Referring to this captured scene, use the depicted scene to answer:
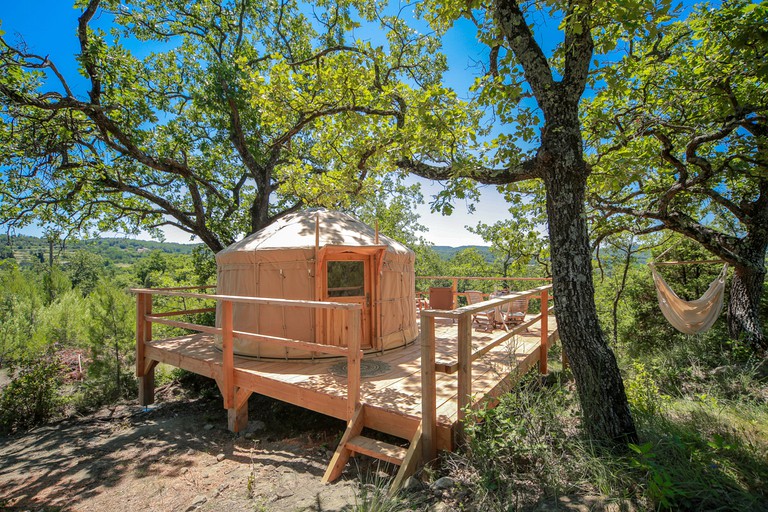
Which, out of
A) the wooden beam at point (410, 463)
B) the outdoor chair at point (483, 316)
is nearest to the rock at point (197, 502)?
the wooden beam at point (410, 463)

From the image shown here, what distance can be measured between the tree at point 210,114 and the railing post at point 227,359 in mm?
2568

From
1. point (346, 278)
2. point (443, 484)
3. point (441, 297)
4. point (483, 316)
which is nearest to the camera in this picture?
point (443, 484)

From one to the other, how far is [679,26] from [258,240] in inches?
278

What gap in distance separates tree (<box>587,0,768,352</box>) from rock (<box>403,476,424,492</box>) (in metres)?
3.01

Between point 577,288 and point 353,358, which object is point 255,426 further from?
point 577,288

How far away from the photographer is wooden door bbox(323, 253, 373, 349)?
5477 mm

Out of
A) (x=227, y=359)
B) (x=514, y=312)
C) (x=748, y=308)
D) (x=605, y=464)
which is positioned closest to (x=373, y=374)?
(x=227, y=359)

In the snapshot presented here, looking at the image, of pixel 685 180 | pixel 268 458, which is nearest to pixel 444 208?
pixel 268 458

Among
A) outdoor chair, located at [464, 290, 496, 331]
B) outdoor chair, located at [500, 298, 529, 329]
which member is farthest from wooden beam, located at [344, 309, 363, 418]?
outdoor chair, located at [500, 298, 529, 329]

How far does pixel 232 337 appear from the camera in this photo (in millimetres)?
4395

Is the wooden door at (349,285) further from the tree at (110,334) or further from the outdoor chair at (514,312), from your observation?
the tree at (110,334)

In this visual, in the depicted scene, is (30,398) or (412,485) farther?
(30,398)

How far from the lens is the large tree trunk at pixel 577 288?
2.69 meters

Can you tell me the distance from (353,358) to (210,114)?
7.85 m
